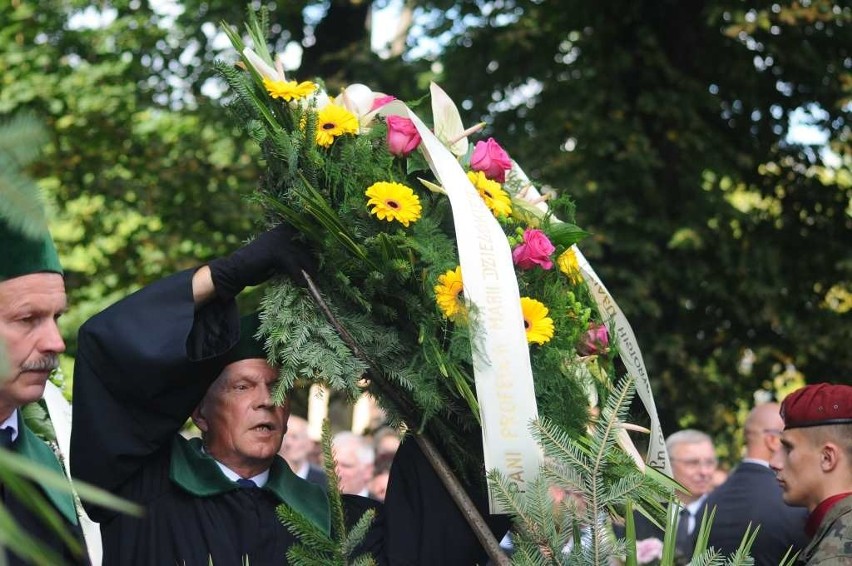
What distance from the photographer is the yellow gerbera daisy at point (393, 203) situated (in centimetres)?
341

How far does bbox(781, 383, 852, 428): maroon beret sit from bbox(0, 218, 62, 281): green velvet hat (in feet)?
8.66

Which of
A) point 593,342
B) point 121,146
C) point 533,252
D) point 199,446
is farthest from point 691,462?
point 121,146

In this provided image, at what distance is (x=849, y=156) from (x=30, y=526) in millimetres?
8974

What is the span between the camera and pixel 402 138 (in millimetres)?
3596

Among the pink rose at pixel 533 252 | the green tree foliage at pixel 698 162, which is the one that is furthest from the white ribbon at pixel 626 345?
the green tree foliage at pixel 698 162

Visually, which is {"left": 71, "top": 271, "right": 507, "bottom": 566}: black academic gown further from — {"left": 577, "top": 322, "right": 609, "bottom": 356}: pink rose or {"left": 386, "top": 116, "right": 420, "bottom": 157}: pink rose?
{"left": 386, "top": 116, "right": 420, "bottom": 157}: pink rose

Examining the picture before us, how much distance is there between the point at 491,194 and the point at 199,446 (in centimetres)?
126

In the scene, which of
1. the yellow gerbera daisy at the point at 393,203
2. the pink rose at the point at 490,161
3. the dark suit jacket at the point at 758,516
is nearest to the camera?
the yellow gerbera daisy at the point at 393,203

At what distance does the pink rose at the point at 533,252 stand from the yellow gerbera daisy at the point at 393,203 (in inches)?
12.0

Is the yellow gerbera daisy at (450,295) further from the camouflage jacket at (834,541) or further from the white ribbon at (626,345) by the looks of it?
the camouflage jacket at (834,541)

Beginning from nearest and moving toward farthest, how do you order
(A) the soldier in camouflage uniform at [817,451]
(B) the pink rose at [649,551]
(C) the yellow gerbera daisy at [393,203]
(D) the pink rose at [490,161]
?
(C) the yellow gerbera daisy at [393,203], (D) the pink rose at [490,161], (A) the soldier in camouflage uniform at [817,451], (B) the pink rose at [649,551]

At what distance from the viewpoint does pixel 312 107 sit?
3609 millimetres

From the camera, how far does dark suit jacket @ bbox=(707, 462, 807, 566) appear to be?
549cm

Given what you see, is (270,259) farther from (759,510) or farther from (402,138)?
(759,510)
